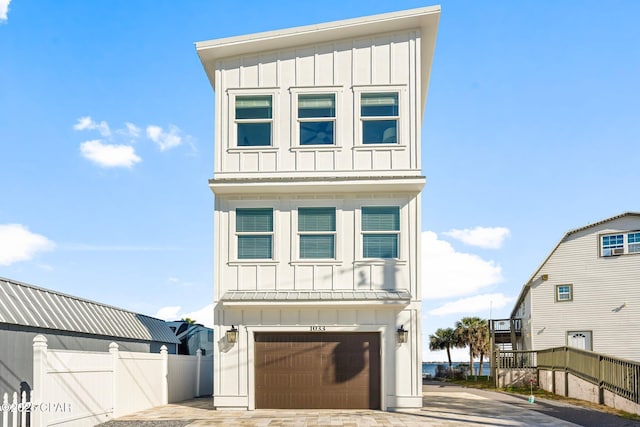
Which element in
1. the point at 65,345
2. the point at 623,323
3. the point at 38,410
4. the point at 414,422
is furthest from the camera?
the point at 623,323

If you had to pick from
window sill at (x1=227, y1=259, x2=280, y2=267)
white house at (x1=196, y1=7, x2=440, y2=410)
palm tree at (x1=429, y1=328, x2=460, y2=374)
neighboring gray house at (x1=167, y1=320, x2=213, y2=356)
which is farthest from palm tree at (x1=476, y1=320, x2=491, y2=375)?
window sill at (x1=227, y1=259, x2=280, y2=267)

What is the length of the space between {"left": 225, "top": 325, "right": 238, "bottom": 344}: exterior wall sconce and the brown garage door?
0.56 meters

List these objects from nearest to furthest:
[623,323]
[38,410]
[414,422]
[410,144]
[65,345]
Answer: [38,410], [414,422], [65,345], [410,144], [623,323]

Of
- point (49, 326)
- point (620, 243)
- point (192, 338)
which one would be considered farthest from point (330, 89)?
point (620, 243)

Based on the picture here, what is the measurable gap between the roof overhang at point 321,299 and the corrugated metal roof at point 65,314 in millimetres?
3831

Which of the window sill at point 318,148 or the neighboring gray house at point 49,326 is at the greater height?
the window sill at point 318,148

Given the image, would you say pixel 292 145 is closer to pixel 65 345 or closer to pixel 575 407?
pixel 65 345

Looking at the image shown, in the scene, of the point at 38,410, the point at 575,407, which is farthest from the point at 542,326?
the point at 38,410

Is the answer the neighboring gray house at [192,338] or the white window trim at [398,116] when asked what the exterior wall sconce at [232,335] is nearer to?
the white window trim at [398,116]

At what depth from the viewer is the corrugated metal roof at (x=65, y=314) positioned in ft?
41.4

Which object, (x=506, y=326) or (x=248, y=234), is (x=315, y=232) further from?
(x=506, y=326)

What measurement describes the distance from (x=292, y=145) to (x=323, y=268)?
3219 millimetres

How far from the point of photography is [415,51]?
15.9m

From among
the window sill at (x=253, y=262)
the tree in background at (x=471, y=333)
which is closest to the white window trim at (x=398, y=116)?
the window sill at (x=253, y=262)
